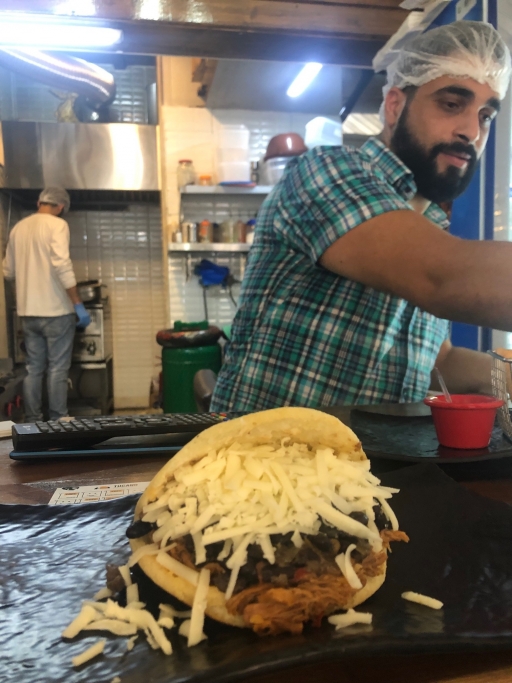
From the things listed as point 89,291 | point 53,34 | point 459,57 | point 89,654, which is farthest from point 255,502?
point 89,291

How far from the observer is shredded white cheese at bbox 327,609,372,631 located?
0.39 m

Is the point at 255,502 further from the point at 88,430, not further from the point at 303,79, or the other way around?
A: the point at 303,79

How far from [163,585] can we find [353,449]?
0.77 ft

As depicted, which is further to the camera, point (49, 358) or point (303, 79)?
point (49, 358)

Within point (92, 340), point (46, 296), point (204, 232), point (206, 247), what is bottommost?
point (92, 340)

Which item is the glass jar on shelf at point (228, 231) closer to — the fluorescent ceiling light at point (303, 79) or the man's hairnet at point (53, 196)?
the fluorescent ceiling light at point (303, 79)

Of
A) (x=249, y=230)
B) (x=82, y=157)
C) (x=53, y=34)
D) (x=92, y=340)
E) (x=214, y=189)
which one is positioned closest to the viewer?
Result: (x=53, y=34)

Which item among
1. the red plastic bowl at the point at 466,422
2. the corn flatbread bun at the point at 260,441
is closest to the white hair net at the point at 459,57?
the red plastic bowl at the point at 466,422

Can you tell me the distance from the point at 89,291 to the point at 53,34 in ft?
7.14

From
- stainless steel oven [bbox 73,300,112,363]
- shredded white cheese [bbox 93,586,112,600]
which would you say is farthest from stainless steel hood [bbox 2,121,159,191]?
shredded white cheese [bbox 93,586,112,600]

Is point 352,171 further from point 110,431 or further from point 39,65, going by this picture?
point 39,65

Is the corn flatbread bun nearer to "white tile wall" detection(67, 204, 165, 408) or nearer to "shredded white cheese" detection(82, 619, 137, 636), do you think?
"shredded white cheese" detection(82, 619, 137, 636)

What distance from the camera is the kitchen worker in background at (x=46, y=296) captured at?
11.7 feet

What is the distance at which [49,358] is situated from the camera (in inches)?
145
